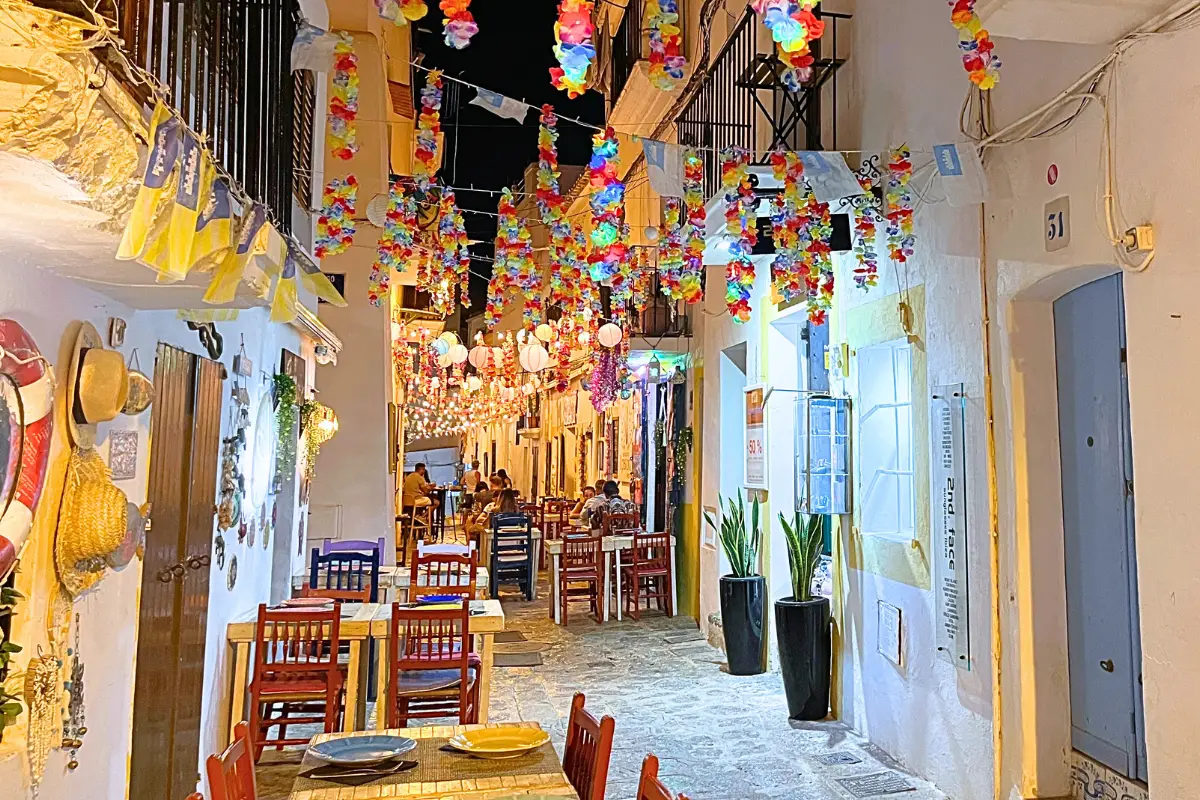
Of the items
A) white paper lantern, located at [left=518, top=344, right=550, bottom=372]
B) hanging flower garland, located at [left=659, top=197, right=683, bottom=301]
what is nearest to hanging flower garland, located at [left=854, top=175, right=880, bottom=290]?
hanging flower garland, located at [left=659, top=197, right=683, bottom=301]

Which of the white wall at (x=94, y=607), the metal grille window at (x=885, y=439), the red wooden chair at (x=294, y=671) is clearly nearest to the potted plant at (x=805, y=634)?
the metal grille window at (x=885, y=439)

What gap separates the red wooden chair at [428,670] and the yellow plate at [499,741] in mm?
1863

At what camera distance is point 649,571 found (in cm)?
947

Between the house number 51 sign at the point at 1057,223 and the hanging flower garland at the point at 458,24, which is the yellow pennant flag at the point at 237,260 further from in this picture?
the house number 51 sign at the point at 1057,223

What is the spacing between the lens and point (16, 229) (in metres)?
2.17

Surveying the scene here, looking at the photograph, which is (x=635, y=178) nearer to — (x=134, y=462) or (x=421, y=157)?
(x=421, y=157)

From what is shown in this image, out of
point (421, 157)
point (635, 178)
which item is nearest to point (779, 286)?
point (421, 157)

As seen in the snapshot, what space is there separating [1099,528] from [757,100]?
12.1 feet

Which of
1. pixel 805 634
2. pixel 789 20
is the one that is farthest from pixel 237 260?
pixel 805 634

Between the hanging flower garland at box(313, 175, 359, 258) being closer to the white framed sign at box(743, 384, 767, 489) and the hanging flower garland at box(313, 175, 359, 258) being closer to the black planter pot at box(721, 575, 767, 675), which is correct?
the white framed sign at box(743, 384, 767, 489)

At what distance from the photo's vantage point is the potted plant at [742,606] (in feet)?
22.5

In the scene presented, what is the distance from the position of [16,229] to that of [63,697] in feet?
5.35

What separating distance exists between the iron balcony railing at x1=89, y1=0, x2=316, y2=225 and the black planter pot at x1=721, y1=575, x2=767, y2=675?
4481 millimetres

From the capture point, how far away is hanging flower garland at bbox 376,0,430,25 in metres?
3.10
